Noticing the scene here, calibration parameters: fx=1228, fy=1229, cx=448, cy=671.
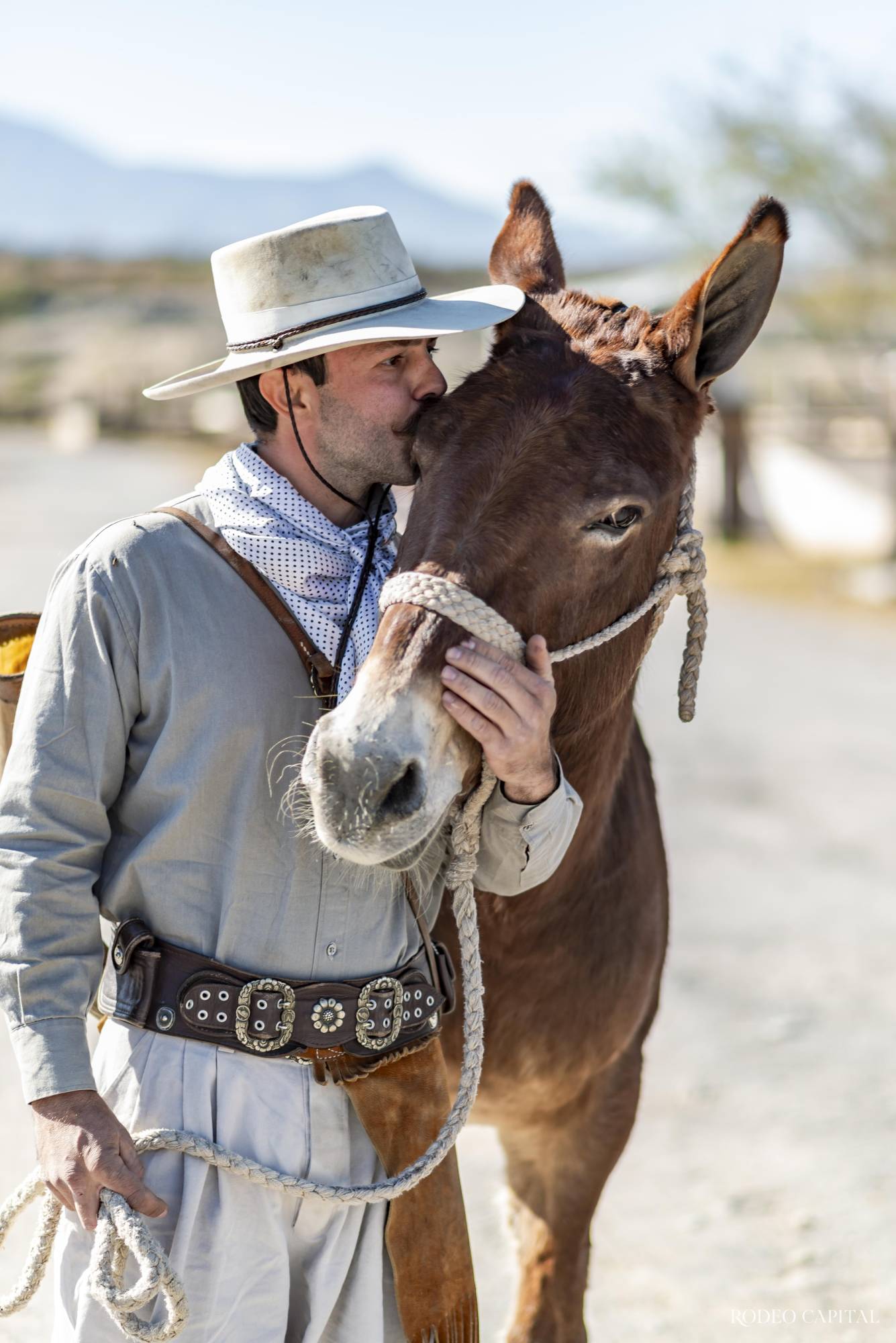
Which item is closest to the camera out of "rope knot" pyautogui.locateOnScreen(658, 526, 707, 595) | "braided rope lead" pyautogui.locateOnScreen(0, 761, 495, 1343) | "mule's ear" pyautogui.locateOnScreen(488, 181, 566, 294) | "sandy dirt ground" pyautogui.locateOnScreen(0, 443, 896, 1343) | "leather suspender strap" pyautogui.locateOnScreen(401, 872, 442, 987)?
"braided rope lead" pyautogui.locateOnScreen(0, 761, 495, 1343)

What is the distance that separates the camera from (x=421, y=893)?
2006mm

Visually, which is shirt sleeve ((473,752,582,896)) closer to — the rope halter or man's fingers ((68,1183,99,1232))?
the rope halter

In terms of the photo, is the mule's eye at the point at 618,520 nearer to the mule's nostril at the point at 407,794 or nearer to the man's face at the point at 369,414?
the man's face at the point at 369,414

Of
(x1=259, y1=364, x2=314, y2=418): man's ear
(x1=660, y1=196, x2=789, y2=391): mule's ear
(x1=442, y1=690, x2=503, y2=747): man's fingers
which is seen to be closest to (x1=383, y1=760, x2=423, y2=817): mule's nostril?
(x1=442, y1=690, x2=503, y2=747): man's fingers

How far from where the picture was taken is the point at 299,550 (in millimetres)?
1849

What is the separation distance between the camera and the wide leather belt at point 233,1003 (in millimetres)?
1738

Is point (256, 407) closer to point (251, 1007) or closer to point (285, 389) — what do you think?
point (285, 389)

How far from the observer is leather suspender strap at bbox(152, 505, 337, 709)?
1831 millimetres

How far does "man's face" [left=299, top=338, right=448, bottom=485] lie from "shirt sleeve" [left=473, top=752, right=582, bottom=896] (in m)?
0.54

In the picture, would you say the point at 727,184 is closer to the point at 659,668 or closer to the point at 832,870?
the point at 659,668

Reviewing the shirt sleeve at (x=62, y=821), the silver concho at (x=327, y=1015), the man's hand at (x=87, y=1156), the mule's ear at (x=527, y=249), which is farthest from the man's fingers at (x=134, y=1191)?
the mule's ear at (x=527, y=249)

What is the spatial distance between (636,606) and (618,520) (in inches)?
7.2

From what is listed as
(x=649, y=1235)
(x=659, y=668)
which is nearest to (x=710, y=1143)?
(x=649, y=1235)

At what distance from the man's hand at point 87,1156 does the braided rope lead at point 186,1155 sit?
0.07ft
